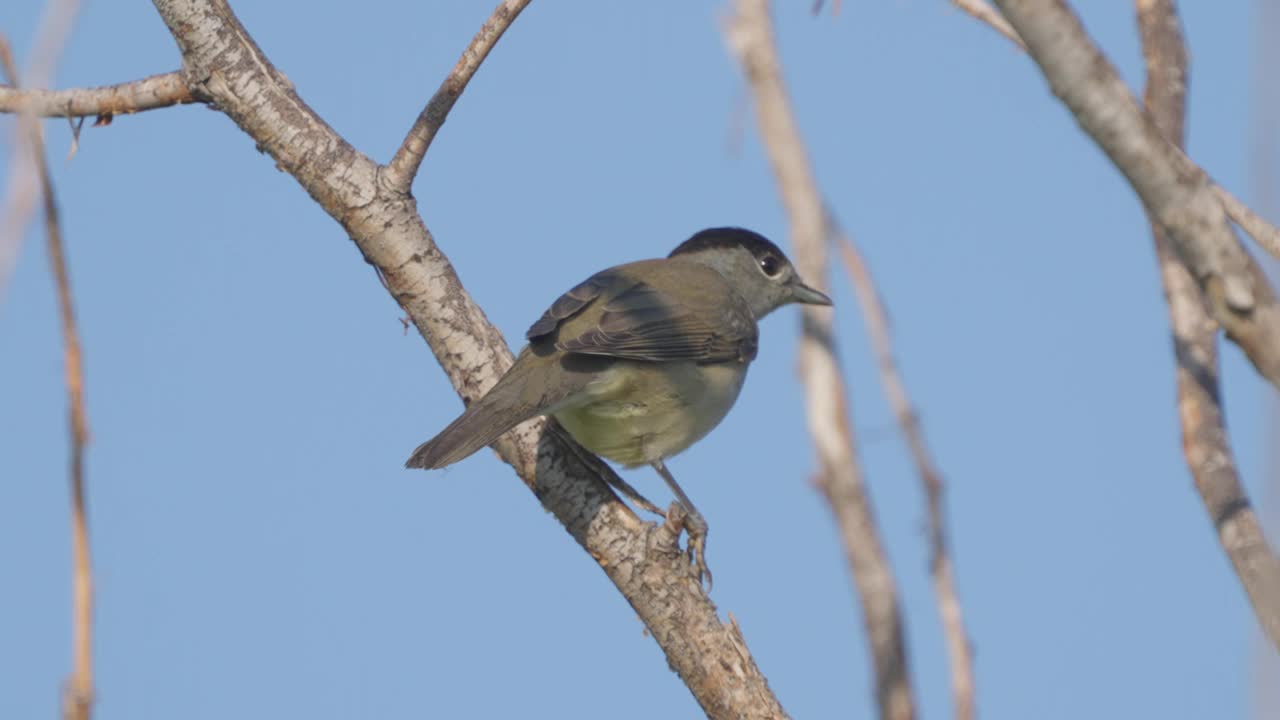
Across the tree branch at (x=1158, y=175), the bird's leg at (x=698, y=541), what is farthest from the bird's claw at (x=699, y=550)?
the tree branch at (x=1158, y=175)

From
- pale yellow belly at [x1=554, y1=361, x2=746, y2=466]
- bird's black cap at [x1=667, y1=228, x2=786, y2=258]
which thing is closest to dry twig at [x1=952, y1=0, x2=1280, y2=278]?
pale yellow belly at [x1=554, y1=361, x2=746, y2=466]

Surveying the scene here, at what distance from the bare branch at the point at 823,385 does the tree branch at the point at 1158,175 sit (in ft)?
1.49

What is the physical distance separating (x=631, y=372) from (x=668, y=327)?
1.30 feet

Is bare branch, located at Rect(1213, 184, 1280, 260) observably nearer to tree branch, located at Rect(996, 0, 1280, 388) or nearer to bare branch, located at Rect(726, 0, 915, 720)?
tree branch, located at Rect(996, 0, 1280, 388)

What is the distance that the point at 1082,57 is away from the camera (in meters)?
1.87

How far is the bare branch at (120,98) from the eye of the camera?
4.74 m

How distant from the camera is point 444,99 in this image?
457cm

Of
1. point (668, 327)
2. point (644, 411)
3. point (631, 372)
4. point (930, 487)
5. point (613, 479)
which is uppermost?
point (668, 327)

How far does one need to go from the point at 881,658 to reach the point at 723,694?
2724 mm

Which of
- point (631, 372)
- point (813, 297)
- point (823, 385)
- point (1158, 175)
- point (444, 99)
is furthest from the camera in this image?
point (631, 372)

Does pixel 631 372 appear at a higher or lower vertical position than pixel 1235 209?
higher

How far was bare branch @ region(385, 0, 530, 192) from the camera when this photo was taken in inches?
174

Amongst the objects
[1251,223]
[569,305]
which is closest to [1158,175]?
[1251,223]

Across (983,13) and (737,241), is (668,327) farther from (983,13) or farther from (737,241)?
(983,13)
